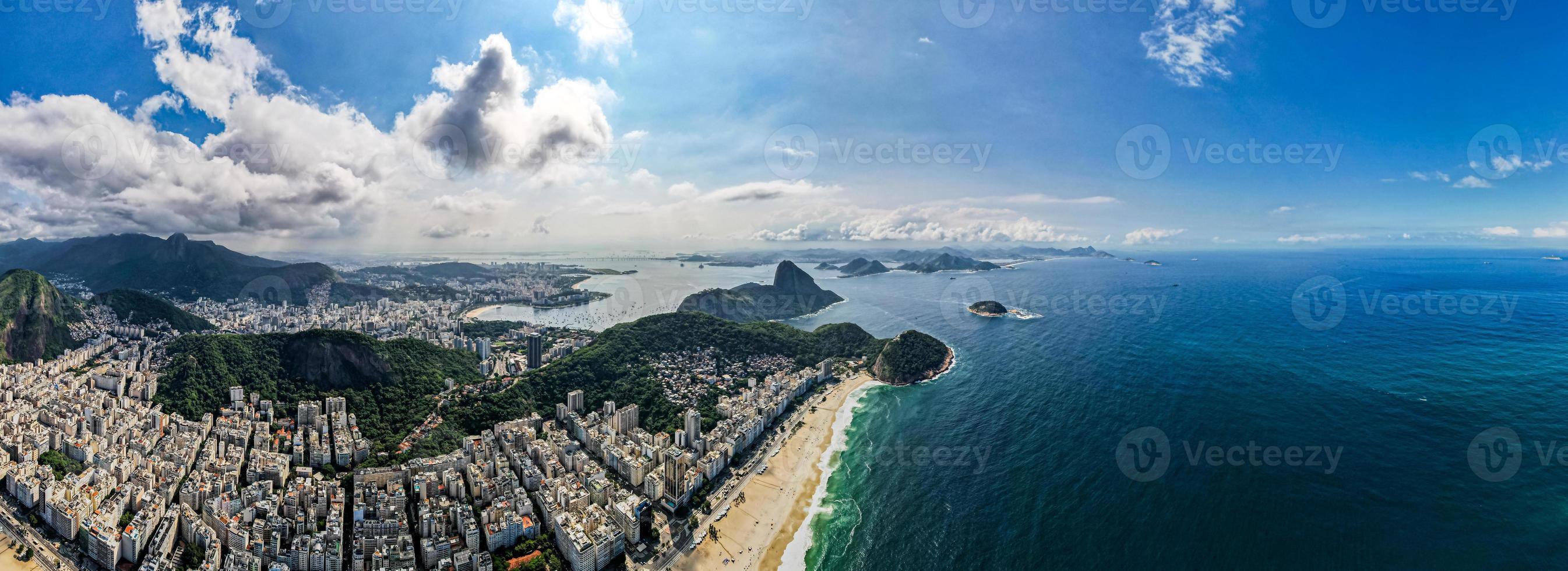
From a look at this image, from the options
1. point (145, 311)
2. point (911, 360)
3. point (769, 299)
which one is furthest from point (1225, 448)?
point (145, 311)

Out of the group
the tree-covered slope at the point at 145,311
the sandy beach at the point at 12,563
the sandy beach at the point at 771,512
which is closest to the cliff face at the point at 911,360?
the sandy beach at the point at 771,512

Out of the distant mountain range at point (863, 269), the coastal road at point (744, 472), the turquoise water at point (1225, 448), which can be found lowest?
the coastal road at point (744, 472)

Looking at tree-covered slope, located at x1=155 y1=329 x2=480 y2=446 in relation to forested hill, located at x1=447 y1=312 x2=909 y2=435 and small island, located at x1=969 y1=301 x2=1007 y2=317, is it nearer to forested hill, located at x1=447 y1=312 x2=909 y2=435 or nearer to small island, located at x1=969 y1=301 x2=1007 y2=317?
forested hill, located at x1=447 y1=312 x2=909 y2=435

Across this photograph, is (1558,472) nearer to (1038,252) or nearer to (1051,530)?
(1051,530)

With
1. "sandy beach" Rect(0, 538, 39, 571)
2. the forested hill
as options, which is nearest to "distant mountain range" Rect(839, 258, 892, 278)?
the forested hill

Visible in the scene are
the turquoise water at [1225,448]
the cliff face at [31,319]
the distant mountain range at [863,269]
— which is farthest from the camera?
the distant mountain range at [863,269]

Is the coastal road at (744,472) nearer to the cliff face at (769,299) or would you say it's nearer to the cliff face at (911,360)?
the cliff face at (911,360)

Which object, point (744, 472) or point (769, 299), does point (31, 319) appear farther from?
point (769, 299)
